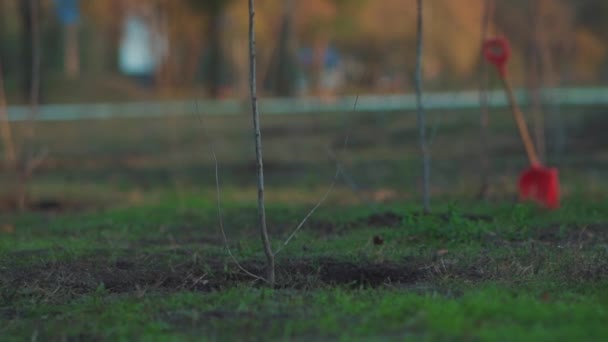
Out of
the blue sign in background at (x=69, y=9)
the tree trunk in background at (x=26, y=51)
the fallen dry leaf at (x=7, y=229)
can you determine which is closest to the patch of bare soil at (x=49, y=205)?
the fallen dry leaf at (x=7, y=229)

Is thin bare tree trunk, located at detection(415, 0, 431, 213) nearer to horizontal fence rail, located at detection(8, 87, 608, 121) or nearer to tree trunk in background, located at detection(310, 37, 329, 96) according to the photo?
horizontal fence rail, located at detection(8, 87, 608, 121)

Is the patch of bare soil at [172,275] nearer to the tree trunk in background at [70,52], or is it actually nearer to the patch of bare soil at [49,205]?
the patch of bare soil at [49,205]

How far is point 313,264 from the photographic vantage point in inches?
287

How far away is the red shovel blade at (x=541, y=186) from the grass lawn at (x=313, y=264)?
8.7 inches

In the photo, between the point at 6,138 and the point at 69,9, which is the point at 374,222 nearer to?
the point at 6,138

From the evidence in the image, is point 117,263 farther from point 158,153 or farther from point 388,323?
point 158,153

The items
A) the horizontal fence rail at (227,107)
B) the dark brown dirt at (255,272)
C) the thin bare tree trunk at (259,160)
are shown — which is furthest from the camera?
the horizontal fence rail at (227,107)

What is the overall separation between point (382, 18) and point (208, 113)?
63.0 feet

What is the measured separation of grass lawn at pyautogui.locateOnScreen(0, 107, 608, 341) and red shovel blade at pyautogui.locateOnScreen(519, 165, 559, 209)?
22 centimetres

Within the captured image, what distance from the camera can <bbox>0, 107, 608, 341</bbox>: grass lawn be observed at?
217 inches

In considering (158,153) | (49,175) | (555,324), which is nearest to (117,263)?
(555,324)

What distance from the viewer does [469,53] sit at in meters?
48.1

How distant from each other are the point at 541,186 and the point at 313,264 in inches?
173

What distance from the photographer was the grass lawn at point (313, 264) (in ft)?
18.0
